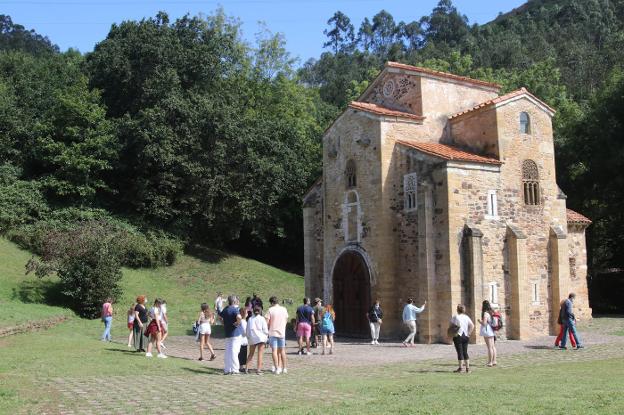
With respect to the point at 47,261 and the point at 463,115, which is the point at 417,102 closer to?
the point at 463,115

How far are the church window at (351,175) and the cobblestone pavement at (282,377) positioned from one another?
21.4 feet

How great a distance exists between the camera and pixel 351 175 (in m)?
25.3

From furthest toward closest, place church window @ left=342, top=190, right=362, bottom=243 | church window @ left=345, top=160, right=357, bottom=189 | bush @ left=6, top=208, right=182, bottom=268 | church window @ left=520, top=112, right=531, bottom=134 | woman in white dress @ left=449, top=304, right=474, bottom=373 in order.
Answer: bush @ left=6, top=208, right=182, bottom=268, church window @ left=345, top=160, right=357, bottom=189, church window @ left=342, top=190, right=362, bottom=243, church window @ left=520, top=112, right=531, bottom=134, woman in white dress @ left=449, top=304, right=474, bottom=373

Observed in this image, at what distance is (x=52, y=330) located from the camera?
24.8 meters

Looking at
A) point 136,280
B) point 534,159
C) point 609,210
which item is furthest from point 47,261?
point 609,210

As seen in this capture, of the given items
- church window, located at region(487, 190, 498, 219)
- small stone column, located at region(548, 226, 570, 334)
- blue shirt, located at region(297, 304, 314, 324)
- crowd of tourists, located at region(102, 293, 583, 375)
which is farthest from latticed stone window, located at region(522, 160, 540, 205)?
blue shirt, located at region(297, 304, 314, 324)

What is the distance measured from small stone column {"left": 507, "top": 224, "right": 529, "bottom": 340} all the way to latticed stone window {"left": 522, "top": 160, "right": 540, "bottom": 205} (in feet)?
6.50

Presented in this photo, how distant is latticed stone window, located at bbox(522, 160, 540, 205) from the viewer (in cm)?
2372

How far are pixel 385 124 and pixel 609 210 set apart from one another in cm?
1841

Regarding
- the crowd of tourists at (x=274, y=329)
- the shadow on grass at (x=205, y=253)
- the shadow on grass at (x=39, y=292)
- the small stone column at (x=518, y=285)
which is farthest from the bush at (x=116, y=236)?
the small stone column at (x=518, y=285)

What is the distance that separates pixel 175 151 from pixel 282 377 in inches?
1057

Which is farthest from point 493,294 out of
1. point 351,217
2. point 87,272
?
point 87,272

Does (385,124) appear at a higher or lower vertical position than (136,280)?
higher

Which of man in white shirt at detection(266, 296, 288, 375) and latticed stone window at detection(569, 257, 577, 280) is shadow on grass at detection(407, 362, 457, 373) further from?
latticed stone window at detection(569, 257, 577, 280)
